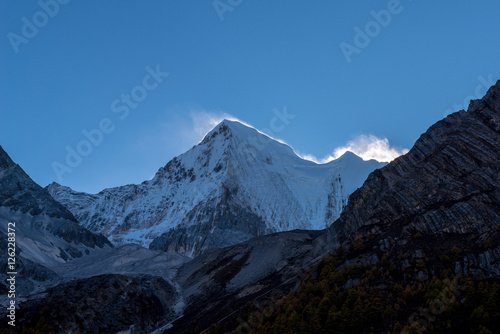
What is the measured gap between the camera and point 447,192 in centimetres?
5384

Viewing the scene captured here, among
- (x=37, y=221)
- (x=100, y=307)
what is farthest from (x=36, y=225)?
(x=100, y=307)

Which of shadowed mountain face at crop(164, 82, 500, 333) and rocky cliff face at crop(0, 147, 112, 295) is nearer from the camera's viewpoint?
shadowed mountain face at crop(164, 82, 500, 333)

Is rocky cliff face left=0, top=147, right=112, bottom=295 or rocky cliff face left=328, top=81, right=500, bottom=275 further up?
rocky cliff face left=0, top=147, right=112, bottom=295

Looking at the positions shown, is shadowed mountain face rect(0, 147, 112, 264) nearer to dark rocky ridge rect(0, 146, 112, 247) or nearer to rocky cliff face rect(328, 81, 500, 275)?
dark rocky ridge rect(0, 146, 112, 247)

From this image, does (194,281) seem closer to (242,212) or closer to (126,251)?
(126,251)

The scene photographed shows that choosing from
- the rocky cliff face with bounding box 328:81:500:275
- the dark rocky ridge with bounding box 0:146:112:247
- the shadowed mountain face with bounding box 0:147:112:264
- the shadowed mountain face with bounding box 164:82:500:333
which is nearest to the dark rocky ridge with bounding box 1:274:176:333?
the shadowed mountain face with bounding box 164:82:500:333

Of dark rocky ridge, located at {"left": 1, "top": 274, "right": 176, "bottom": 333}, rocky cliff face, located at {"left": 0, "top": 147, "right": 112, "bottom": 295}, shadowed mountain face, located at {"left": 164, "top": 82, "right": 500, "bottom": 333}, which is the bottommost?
shadowed mountain face, located at {"left": 164, "top": 82, "right": 500, "bottom": 333}

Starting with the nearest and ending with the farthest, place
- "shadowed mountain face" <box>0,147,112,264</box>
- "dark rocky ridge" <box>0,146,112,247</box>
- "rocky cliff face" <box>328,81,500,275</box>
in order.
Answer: "rocky cliff face" <box>328,81,500,275</box> → "shadowed mountain face" <box>0,147,112,264</box> → "dark rocky ridge" <box>0,146,112,247</box>

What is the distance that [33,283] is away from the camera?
9288 centimetres

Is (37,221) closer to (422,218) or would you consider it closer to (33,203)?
(33,203)

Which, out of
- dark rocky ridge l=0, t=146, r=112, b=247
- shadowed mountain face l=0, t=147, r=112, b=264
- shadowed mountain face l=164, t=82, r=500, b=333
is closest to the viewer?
shadowed mountain face l=164, t=82, r=500, b=333

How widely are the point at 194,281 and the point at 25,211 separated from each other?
299 feet

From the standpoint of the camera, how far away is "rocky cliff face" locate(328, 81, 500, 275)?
46281 millimetres

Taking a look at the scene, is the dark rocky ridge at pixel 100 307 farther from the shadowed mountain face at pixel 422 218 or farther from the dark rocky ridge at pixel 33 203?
the dark rocky ridge at pixel 33 203
